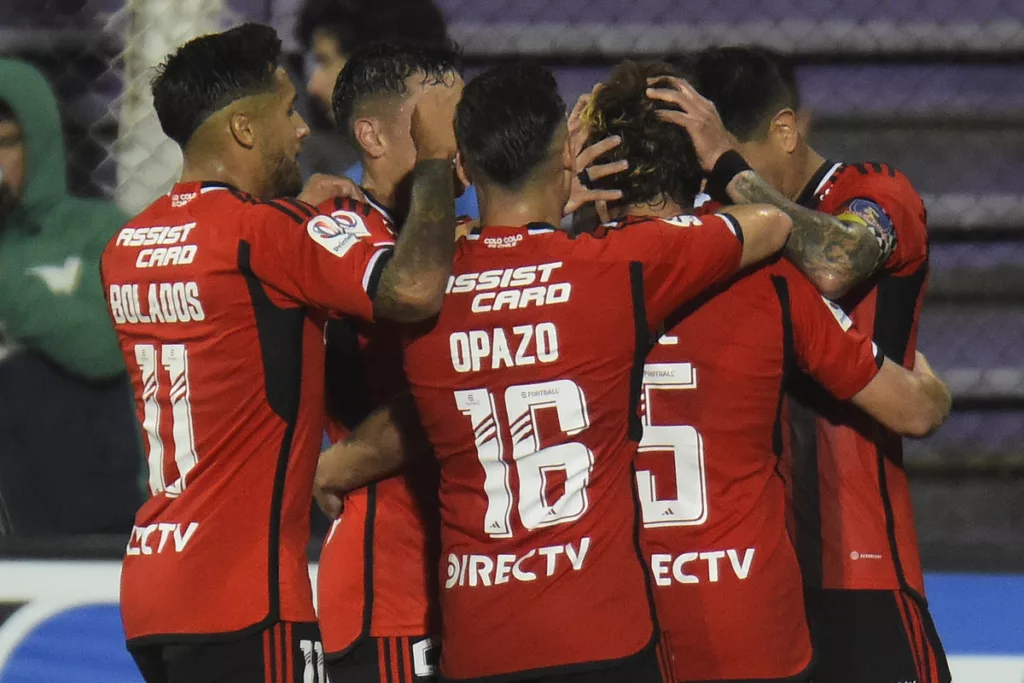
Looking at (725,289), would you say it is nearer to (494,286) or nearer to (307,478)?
(494,286)

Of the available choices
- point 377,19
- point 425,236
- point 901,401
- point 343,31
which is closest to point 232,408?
point 425,236

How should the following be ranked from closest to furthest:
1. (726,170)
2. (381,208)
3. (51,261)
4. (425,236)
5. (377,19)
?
(425,236)
(726,170)
(381,208)
(51,261)
(377,19)

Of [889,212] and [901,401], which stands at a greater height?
[889,212]

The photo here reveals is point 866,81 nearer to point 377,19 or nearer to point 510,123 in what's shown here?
point 377,19

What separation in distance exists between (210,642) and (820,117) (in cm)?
378

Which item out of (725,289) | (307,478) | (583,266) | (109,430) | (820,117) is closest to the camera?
(583,266)

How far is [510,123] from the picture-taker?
233 centimetres

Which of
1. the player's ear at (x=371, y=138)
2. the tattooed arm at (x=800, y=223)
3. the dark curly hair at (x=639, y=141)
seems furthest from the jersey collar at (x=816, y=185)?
the player's ear at (x=371, y=138)

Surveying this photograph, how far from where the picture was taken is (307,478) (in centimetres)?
268

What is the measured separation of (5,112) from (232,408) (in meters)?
2.47

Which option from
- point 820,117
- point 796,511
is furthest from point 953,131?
point 796,511

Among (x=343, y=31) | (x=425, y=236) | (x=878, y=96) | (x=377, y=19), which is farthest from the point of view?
(x=878, y=96)

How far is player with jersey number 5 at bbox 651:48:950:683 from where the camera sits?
8.62 ft

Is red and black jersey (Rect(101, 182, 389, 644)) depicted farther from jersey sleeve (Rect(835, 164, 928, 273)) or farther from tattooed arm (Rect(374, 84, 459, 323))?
jersey sleeve (Rect(835, 164, 928, 273))
